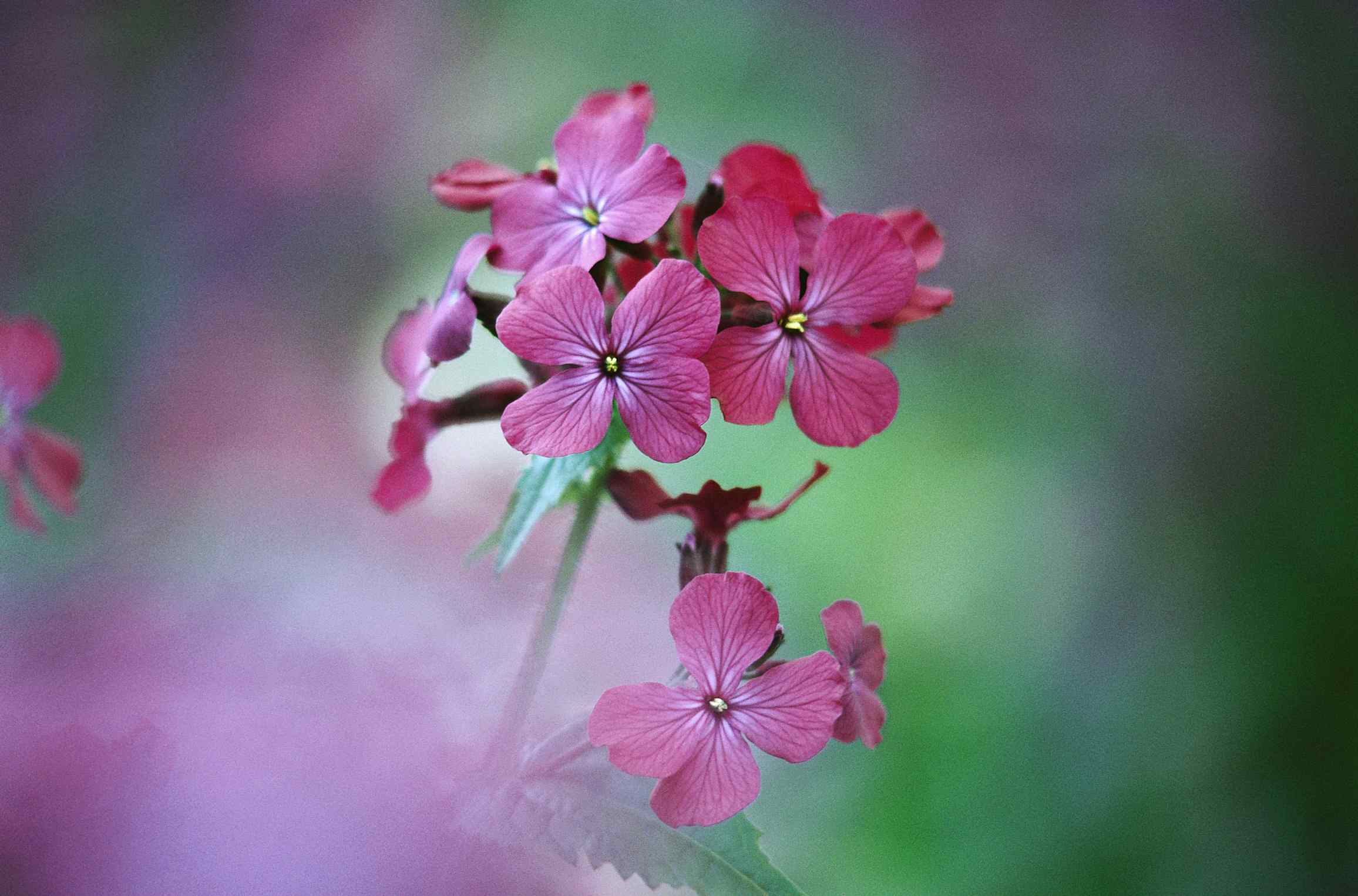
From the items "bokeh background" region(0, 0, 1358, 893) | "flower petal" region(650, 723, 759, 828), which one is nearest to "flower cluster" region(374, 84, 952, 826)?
"flower petal" region(650, 723, 759, 828)

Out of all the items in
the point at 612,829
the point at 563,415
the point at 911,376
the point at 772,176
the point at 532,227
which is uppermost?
the point at 911,376

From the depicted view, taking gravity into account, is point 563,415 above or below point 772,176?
below

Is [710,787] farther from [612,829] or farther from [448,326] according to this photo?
[448,326]

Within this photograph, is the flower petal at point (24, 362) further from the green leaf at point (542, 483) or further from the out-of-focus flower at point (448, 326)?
the green leaf at point (542, 483)

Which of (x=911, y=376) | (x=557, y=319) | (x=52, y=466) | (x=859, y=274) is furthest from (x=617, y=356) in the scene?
(x=911, y=376)

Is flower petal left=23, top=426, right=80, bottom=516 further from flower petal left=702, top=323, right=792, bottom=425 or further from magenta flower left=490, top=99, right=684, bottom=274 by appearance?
flower petal left=702, top=323, right=792, bottom=425

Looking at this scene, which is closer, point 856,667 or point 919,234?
point 856,667

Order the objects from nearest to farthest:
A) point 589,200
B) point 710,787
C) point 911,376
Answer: point 710,787 → point 589,200 → point 911,376
